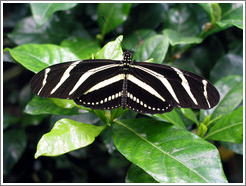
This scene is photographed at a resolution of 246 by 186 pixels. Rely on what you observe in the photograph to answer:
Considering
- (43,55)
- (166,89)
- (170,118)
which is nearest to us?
(166,89)

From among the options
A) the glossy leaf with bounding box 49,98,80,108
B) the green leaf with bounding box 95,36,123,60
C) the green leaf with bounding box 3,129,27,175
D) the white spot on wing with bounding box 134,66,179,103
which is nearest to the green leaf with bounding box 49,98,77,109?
the glossy leaf with bounding box 49,98,80,108

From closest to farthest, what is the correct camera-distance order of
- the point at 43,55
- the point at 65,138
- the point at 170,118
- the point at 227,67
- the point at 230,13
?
the point at 65,138, the point at 170,118, the point at 43,55, the point at 230,13, the point at 227,67

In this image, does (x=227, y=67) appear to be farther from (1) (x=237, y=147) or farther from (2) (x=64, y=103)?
(2) (x=64, y=103)

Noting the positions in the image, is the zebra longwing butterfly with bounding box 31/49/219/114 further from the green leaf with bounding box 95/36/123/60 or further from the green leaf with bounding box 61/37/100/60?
the green leaf with bounding box 61/37/100/60

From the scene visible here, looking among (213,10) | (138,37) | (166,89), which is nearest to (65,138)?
(166,89)

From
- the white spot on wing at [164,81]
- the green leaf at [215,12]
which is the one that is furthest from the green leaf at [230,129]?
the green leaf at [215,12]

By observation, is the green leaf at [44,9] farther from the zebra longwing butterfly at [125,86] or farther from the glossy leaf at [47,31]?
the zebra longwing butterfly at [125,86]
